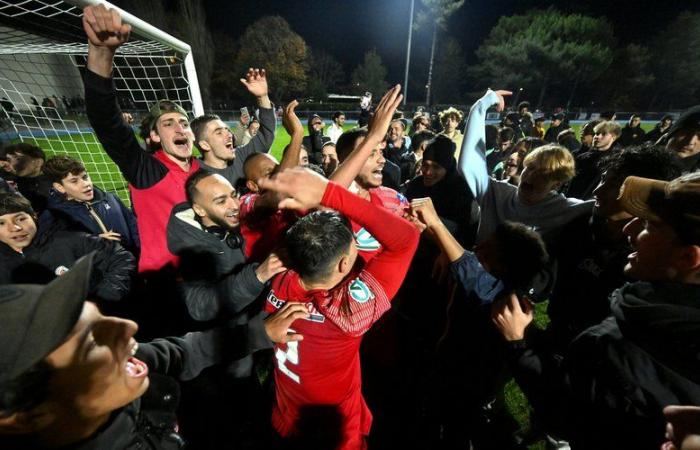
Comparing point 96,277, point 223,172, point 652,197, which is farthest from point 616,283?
point 96,277

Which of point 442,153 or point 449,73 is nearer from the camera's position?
point 442,153

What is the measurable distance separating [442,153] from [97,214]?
3934 millimetres

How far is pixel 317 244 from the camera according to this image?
1557 mm

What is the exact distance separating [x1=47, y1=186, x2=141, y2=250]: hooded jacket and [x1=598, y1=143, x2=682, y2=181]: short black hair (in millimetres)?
4648

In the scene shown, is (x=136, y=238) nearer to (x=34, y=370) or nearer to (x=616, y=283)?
(x=34, y=370)

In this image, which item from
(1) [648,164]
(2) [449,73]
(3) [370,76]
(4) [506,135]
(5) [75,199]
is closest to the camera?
(1) [648,164]

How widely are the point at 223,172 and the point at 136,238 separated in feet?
5.51

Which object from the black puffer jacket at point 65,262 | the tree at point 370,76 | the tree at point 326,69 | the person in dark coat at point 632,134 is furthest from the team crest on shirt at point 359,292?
the tree at point 370,76

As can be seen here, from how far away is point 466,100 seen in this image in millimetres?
51719

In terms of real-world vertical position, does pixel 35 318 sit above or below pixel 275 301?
above

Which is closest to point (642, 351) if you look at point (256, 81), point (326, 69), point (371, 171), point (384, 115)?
point (384, 115)

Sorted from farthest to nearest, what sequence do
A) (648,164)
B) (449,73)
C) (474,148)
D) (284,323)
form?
1. (449,73)
2. (474,148)
3. (648,164)
4. (284,323)

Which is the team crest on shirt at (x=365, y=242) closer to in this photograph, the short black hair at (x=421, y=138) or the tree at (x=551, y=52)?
the short black hair at (x=421, y=138)

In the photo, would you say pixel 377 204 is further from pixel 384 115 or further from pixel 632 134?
pixel 632 134
